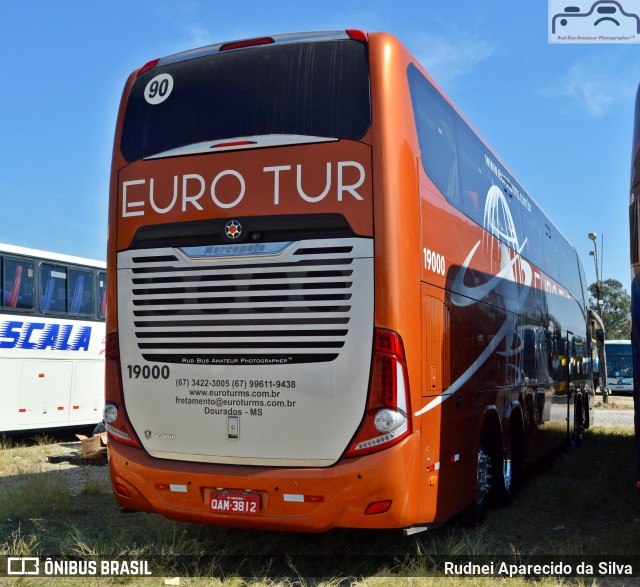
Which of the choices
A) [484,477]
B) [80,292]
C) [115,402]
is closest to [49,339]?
[80,292]

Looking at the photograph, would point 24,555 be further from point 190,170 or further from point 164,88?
point 164,88

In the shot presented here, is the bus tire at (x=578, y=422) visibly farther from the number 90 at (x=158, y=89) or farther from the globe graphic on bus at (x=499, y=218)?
the number 90 at (x=158, y=89)

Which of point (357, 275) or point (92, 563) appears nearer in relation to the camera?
point (357, 275)

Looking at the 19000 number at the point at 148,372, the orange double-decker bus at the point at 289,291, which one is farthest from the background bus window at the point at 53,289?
the 19000 number at the point at 148,372

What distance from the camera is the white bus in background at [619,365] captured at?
126 ft

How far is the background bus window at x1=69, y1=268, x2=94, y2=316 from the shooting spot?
15670 millimetres

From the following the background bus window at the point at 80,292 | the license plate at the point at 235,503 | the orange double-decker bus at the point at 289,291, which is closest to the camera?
the orange double-decker bus at the point at 289,291

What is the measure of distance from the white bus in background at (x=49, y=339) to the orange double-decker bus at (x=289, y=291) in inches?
336

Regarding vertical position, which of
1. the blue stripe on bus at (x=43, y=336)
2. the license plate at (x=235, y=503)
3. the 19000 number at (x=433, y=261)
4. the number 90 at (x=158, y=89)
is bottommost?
the license plate at (x=235, y=503)

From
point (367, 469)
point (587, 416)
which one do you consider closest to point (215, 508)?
point (367, 469)

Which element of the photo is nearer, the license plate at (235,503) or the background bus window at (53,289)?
the license plate at (235,503)

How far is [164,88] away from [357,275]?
259 cm

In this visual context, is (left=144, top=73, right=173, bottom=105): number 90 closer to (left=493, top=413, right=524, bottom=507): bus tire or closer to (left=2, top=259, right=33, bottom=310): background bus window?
(left=493, top=413, right=524, bottom=507): bus tire

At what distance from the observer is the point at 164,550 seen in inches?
251
